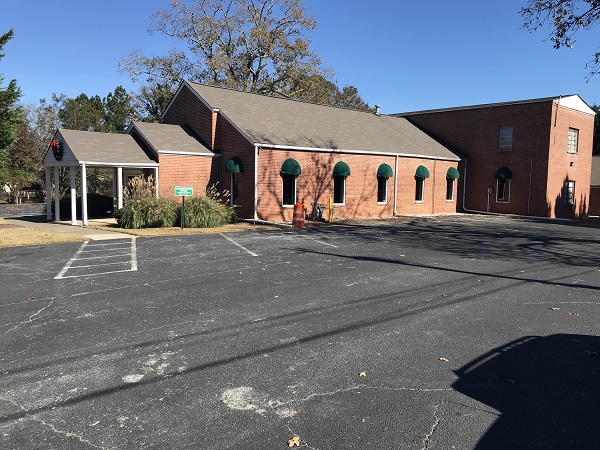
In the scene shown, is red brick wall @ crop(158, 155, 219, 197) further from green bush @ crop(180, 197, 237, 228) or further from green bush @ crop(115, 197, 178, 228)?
green bush @ crop(180, 197, 237, 228)

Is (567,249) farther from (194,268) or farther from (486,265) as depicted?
(194,268)

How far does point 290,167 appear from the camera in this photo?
21.9 meters

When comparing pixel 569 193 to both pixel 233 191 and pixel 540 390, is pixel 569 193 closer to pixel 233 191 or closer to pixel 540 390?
pixel 233 191

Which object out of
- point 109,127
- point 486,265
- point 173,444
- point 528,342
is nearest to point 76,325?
point 173,444

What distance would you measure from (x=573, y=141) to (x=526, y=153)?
430 cm

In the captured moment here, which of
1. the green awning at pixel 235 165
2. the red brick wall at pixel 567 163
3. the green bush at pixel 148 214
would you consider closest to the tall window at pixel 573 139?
the red brick wall at pixel 567 163

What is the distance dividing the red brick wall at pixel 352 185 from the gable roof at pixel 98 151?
5.37 m

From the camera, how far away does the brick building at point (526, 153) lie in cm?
2852

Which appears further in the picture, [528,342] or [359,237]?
[359,237]

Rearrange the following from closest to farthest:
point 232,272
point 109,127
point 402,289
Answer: point 402,289 < point 232,272 < point 109,127

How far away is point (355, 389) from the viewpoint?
4.16m

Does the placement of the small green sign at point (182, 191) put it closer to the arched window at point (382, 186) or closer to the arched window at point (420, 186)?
the arched window at point (382, 186)

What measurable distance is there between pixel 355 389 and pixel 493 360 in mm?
1686

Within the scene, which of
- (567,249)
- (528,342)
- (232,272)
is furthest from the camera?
(567,249)
